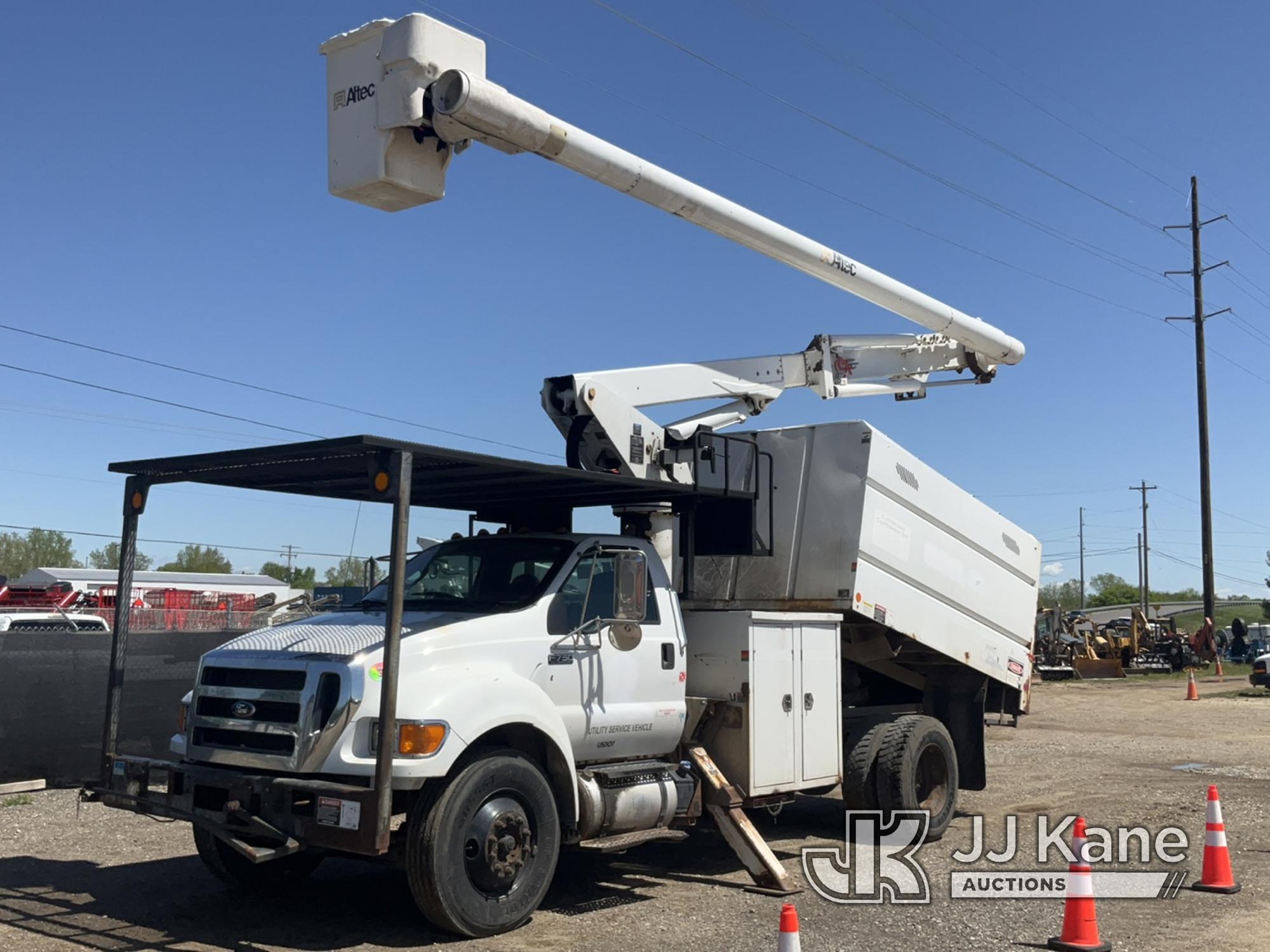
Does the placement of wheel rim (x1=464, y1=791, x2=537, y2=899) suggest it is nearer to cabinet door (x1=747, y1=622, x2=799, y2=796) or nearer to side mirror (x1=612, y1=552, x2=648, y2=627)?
side mirror (x1=612, y1=552, x2=648, y2=627)

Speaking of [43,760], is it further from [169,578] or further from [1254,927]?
[169,578]

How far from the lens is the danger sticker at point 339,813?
241 inches

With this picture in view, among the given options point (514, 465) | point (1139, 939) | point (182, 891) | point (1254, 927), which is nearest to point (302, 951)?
point (182, 891)

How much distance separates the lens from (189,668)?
513 inches

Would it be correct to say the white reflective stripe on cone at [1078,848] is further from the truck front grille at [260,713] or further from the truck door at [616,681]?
the truck front grille at [260,713]

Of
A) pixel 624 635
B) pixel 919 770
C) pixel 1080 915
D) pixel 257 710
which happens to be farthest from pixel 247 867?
pixel 919 770

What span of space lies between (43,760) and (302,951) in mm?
6701

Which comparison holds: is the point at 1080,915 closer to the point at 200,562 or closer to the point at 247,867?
the point at 247,867

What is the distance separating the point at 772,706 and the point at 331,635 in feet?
11.2

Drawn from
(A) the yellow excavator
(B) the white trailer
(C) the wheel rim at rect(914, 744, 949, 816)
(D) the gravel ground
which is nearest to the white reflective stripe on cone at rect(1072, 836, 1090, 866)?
(D) the gravel ground

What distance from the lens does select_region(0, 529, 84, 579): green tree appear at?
302 feet

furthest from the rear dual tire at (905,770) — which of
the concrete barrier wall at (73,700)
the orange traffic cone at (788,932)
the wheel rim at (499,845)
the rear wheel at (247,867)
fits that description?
the concrete barrier wall at (73,700)

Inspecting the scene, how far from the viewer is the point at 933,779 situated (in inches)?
413

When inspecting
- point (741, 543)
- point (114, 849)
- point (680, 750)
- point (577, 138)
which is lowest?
point (114, 849)
